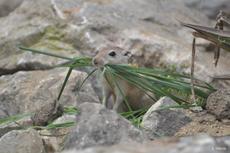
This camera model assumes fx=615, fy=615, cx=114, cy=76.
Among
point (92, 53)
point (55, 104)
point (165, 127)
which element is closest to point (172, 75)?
point (165, 127)

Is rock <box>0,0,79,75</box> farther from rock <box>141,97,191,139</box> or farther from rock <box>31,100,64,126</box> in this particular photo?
rock <box>141,97,191,139</box>

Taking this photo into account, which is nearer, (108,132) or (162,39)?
(108,132)

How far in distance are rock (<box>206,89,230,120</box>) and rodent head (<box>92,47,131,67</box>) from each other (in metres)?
0.98

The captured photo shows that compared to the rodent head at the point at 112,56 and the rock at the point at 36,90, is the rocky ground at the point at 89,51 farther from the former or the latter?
the rodent head at the point at 112,56

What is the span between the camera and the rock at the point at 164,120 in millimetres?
3783

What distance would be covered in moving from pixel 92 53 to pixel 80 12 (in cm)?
71

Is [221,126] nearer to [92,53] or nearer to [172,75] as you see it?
[172,75]

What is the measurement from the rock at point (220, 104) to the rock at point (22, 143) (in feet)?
3.58

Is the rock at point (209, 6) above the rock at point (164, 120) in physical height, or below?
above

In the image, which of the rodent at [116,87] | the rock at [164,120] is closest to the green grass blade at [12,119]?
the rodent at [116,87]

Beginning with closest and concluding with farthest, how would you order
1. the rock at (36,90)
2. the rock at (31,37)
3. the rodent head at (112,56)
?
the rodent head at (112,56)
the rock at (36,90)
the rock at (31,37)

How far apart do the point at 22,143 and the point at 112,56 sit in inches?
58.3

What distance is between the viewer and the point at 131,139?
2.91 metres

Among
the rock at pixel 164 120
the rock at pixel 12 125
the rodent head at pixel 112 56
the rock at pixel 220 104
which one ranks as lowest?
the rock at pixel 12 125
